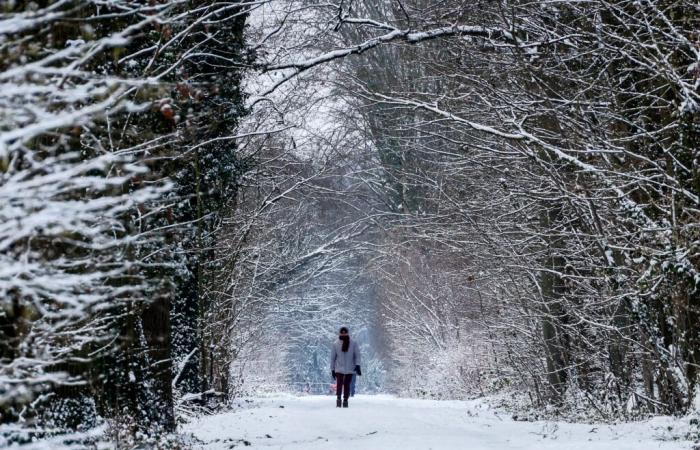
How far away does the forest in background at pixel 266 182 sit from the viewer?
14.4 ft

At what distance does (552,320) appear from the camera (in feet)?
47.3

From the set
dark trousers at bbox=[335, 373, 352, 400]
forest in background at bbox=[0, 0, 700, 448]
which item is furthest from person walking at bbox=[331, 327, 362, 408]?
forest in background at bbox=[0, 0, 700, 448]

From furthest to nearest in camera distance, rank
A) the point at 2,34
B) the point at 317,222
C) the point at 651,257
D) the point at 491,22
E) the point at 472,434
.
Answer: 1. the point at 317,222
2. the point at 491,22
3. the point at 472,434
4. the point at 651,257
5. the point at 2,34

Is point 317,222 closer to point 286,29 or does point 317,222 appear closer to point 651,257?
point 286,29

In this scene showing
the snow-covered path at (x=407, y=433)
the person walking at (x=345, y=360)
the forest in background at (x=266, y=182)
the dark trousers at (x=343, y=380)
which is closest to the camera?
the forest in background at (x=266, y=182)

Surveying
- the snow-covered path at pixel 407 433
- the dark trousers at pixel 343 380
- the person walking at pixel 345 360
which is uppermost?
the person walking at pixel 345 360

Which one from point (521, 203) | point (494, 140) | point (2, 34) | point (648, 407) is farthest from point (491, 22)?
point (2, 34)

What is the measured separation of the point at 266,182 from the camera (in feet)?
68.5

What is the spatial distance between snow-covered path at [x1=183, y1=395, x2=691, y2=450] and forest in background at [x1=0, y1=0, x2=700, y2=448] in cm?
74

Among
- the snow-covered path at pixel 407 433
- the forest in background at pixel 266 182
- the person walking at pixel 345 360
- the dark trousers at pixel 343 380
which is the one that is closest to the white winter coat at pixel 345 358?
the person walking at pixel 345 360

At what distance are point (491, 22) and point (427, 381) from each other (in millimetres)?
21281

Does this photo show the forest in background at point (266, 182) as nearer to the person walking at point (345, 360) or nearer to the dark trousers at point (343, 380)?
the person walking at point (345, 360)

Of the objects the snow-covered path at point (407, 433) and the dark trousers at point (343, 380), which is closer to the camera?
the snow-covered path at point (407, 433)

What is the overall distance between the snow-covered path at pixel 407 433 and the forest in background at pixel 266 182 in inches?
29.0
